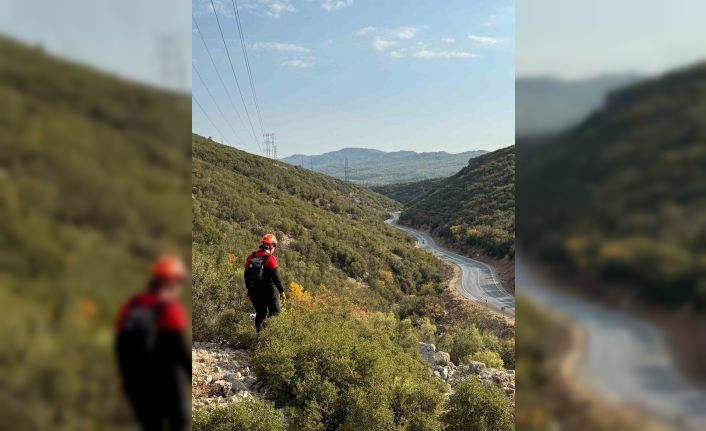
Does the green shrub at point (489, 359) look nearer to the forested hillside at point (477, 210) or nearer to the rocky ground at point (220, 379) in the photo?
the rocky ground at point (220, 379)

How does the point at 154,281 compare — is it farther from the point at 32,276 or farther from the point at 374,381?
the point at 374,381

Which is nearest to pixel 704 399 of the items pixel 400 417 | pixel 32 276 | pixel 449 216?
pixel 32 276

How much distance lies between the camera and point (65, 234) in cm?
69

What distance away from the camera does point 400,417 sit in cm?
627

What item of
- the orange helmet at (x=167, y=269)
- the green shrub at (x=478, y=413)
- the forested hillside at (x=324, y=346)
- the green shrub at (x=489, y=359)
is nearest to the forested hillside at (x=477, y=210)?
the forested hillside at (x=324, y=346)

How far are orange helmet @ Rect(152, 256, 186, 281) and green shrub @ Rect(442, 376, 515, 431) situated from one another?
21.0 feet

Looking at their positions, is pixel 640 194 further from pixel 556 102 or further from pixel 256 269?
Result: pixel 256 269

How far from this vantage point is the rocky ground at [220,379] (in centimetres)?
604

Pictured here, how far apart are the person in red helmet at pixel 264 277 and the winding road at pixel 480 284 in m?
16.7

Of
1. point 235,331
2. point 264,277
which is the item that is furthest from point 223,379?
point 264,277

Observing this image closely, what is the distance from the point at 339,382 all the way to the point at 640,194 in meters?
6.08

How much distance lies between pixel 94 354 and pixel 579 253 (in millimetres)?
1036

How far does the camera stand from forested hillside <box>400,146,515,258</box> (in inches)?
1534

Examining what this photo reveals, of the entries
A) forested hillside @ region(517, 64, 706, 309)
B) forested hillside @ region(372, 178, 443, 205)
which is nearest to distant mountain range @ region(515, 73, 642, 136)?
forested hillside @ region(517, 64, 706, 309)
